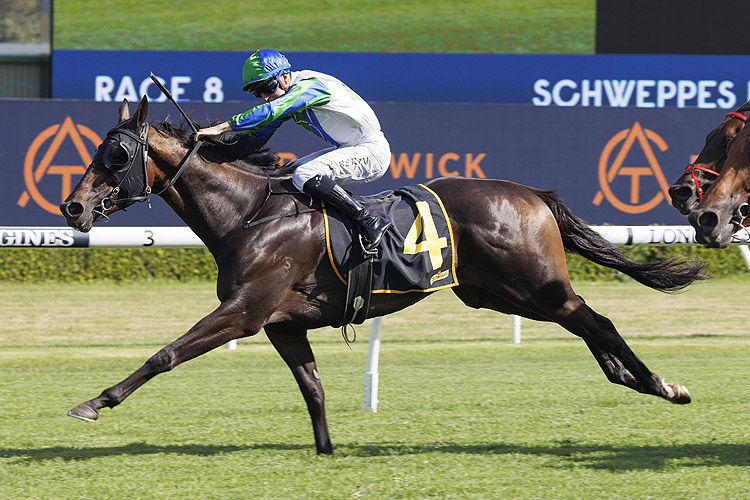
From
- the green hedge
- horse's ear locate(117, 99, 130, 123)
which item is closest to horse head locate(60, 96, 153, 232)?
horse's ear locate(117, 99, 130, 123)

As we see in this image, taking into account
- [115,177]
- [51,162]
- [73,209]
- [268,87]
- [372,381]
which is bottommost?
[51,162]

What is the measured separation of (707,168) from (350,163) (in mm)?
1506

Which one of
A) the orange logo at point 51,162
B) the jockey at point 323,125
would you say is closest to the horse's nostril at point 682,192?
the jockey at point 323,125

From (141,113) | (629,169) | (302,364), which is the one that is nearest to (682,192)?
(302,364)

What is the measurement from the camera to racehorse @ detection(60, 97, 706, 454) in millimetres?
4426

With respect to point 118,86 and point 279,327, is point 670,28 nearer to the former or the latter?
point 118,86

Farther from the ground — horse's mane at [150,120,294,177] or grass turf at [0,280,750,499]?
horse's mane at [150,120,294,177]

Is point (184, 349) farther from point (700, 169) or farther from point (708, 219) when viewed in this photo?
point (700, 169)

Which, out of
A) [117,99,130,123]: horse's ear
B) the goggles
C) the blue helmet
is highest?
the blue helmet

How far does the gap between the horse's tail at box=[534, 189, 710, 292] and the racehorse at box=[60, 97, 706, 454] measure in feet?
0.38

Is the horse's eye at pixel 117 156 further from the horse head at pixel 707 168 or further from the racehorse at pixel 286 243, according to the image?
the horse head at pixel 707 168

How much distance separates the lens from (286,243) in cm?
451

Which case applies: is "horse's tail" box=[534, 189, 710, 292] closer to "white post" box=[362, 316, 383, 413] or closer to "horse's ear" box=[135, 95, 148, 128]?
"white post" box=[362, 316, 383, 413]

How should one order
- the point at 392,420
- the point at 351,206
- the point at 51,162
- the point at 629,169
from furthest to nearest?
the point at 629,169, the point at 51,162, the point at 392,420, the point at 351,206
